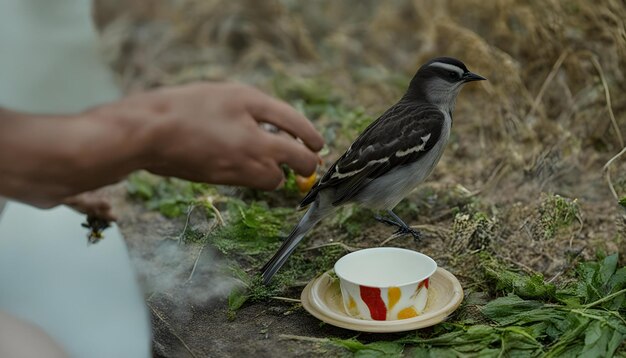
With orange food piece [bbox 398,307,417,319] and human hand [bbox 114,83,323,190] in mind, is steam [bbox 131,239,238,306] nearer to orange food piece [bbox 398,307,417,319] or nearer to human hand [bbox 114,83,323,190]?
orange food piece [bbox 398,307,417,319]

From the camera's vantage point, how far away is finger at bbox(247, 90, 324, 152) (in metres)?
2.69

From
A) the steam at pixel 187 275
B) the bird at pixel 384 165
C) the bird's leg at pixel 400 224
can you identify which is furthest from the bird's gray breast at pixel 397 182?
the steam at pixel 187 275

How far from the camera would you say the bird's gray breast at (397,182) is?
4121 mm

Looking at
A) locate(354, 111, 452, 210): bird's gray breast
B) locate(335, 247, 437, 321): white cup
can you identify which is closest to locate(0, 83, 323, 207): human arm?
locate(335, 247, 437, 321): white cup

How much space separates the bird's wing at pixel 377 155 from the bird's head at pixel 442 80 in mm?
299

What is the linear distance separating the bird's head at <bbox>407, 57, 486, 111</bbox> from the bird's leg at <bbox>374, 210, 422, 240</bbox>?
0.61m

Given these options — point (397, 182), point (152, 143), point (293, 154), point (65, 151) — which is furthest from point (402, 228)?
point (65, 151)

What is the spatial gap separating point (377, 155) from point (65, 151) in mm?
2040

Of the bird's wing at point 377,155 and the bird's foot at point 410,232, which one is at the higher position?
the bird's wing at point 377,155

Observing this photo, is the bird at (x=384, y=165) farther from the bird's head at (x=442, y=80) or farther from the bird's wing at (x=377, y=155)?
the bird's head at (x=442, y=80)

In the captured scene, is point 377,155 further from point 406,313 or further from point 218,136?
point 218,136

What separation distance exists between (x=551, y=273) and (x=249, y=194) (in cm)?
174

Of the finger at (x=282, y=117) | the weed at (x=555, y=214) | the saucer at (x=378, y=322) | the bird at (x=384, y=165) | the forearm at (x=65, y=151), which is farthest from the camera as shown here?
the bird at (x=384, y=165)

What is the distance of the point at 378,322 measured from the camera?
323 centimetres
